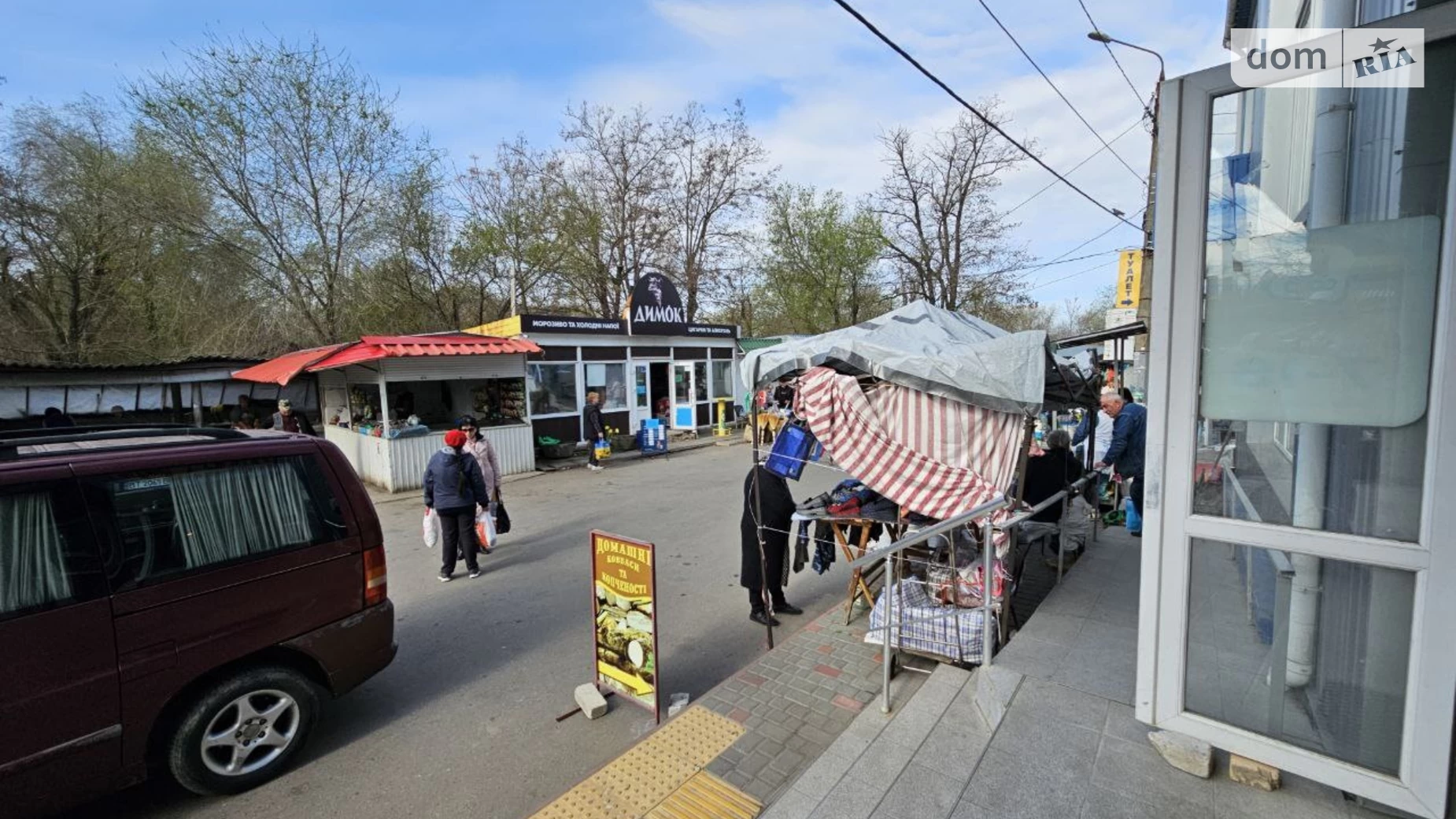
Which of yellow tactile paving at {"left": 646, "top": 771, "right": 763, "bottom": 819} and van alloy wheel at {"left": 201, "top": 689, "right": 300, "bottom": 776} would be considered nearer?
yellow tactile paving at {"left": 646, "top": 771, "right": 763, "bottom": 819}

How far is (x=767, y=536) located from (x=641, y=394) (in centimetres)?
1203

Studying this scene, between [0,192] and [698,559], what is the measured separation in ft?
63.6

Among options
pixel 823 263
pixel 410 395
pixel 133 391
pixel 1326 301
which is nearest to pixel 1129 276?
pixel 823 263

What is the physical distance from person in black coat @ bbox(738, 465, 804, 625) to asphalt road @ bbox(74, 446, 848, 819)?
416 millimetres

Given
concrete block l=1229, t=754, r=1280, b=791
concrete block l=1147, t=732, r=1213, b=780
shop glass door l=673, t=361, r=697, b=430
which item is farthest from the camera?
shop glass door l=673, t=361, r=697, b=430

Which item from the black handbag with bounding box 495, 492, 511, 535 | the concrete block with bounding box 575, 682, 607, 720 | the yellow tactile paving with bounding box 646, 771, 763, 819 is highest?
the black handbag with bounding box 495, 492, 511, 535

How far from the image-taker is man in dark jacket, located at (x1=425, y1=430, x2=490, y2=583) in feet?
21.0

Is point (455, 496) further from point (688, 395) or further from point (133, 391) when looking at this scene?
point (688, 395)

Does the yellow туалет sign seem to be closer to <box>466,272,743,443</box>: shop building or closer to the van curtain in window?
<box>466,272,743,443</box>: shop building

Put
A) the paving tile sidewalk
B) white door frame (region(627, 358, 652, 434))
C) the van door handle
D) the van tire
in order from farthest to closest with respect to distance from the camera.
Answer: white door frame (region(627, 358, 652, 434)) < the paving tile sidewalk < the van tire < the van door handle

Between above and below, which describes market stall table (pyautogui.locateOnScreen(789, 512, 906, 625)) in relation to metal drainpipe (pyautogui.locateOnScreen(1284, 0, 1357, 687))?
below

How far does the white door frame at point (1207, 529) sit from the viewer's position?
1.92 metres

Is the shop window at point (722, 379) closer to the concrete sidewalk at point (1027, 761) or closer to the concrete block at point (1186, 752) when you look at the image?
the concrete sidewalk at point (1027, 761)

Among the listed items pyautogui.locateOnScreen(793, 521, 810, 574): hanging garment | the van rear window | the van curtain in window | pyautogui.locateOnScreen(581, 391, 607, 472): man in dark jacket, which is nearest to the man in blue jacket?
pyautogui.locateOnScreen(793, 521, 810, 574): hanging garment
